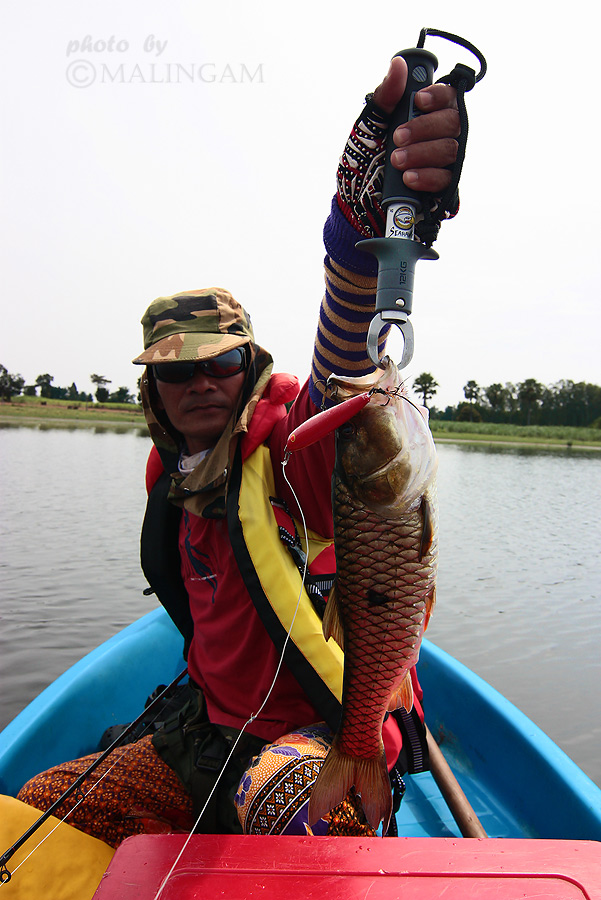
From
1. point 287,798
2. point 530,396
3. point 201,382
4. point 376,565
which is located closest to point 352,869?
point 287,798

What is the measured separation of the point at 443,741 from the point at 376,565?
3.07m

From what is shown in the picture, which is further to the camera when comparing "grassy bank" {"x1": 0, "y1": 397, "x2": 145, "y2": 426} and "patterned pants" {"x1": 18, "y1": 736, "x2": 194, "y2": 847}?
"grassy bank" {"x1": 0, "y1": 397, "x2": 145, "y2": 426}

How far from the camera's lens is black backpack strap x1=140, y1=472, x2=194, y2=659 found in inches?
105

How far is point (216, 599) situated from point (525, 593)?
26.2 ft

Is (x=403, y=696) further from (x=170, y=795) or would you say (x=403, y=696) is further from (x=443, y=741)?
(x=443, y=741)

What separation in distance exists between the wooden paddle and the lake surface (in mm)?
2679

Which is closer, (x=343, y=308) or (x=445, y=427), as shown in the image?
(x=343, y=308)

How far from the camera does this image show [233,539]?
2.11 meters

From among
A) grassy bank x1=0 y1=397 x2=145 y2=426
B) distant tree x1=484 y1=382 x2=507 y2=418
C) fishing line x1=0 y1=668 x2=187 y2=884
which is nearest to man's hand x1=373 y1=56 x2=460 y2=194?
fishing line x1=0 y1=668 x2=187 y2=884

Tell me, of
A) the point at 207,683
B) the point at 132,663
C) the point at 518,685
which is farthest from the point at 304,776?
the point at 518,685

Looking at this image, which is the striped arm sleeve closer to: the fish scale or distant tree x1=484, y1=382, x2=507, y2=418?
the fish scale

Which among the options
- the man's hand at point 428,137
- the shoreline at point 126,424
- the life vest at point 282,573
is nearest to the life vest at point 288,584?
the life vest at point 282,573

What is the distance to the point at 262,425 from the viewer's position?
2328 millimetres

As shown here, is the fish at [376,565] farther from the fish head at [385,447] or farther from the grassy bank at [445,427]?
the grassy bank at [445,427]
